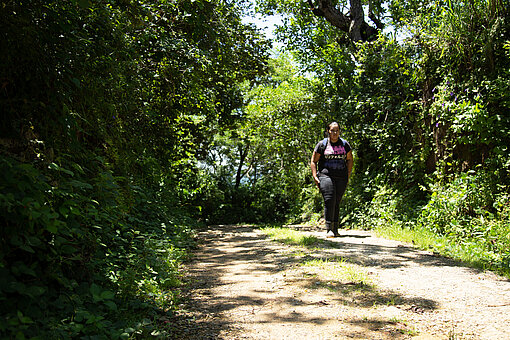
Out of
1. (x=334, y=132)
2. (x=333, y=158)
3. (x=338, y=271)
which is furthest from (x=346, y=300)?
(x=334, y=132)

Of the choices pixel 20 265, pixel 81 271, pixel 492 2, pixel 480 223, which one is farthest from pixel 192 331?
pixel 492 2

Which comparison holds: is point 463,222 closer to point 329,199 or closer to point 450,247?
point 450,247

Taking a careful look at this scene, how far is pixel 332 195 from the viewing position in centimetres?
667

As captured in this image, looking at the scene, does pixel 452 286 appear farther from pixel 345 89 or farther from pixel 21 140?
pixel 345 89

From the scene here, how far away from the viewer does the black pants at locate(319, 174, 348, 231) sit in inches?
263

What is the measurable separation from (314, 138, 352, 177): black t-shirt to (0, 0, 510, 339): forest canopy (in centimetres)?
171

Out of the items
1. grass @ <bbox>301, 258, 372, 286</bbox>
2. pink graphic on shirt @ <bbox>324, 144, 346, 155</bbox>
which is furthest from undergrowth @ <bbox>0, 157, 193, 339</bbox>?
pink graphic on shirt @ <bbox>324, 144, 346, 155</bbox>

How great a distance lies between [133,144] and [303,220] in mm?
9610

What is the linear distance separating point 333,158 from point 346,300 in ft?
13.4

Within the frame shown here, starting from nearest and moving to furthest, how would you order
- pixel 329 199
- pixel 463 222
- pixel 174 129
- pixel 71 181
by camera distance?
pixel 71 181, pixel 463 222, pixel 329 199, pixel 174 129

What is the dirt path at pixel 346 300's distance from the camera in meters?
2.51

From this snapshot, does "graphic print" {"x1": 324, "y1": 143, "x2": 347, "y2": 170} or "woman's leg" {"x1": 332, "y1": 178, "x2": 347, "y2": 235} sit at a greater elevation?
"graphic print" {"x1": 324, "y1": 143, "x2": 347, "y2": 170}

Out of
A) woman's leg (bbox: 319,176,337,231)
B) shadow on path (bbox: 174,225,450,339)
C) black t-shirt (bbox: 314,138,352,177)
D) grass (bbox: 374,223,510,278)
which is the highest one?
black t-shirt (bbox: 314,138,352,177)

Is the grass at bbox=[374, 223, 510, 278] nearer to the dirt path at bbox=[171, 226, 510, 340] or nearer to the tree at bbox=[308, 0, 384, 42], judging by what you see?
the dirt path at bbox=[171, 226, 510, 340]
